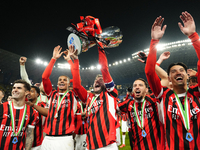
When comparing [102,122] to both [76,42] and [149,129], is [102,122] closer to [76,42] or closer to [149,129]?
[149,129]

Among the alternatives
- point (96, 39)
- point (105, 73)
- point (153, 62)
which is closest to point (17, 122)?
point (105, 73)

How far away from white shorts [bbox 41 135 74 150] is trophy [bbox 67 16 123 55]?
1781 millimetres

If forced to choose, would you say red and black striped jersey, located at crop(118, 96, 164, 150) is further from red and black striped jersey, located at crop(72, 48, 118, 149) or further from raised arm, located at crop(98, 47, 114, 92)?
raised arm, located at crop(98, 47, 114, 92)

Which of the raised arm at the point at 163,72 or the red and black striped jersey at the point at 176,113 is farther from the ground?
the raised arm at the point at 163,72

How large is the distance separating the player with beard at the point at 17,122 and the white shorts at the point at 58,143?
1.16 ft

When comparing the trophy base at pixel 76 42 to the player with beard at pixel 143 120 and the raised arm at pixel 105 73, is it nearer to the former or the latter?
the raised arm at pixel 105 73

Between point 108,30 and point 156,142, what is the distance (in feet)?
7.31

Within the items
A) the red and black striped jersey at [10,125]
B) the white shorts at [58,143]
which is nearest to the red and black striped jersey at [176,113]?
the white shorts at [58,143]

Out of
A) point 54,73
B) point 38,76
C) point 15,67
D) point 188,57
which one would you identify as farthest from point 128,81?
point 15,67

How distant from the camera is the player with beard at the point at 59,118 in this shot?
2.79 meters

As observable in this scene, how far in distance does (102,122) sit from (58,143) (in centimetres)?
111

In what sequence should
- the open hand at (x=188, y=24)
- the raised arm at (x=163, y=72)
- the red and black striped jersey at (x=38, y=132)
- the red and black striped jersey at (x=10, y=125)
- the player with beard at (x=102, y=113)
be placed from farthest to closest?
the red and black striped jersey at (x=38, y=132) → the raised arm at (x=163, y=72) → the red and black striped jersey at (x=10, y=125) → the player with beard at (x=102, y=113) → the open hand at (x=188, y=24)

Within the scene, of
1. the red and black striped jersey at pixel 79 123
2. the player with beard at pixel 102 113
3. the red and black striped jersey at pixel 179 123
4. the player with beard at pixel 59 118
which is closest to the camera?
the red and black striped jersey at pixel 179 123

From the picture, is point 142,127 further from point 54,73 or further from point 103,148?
point 54,73
